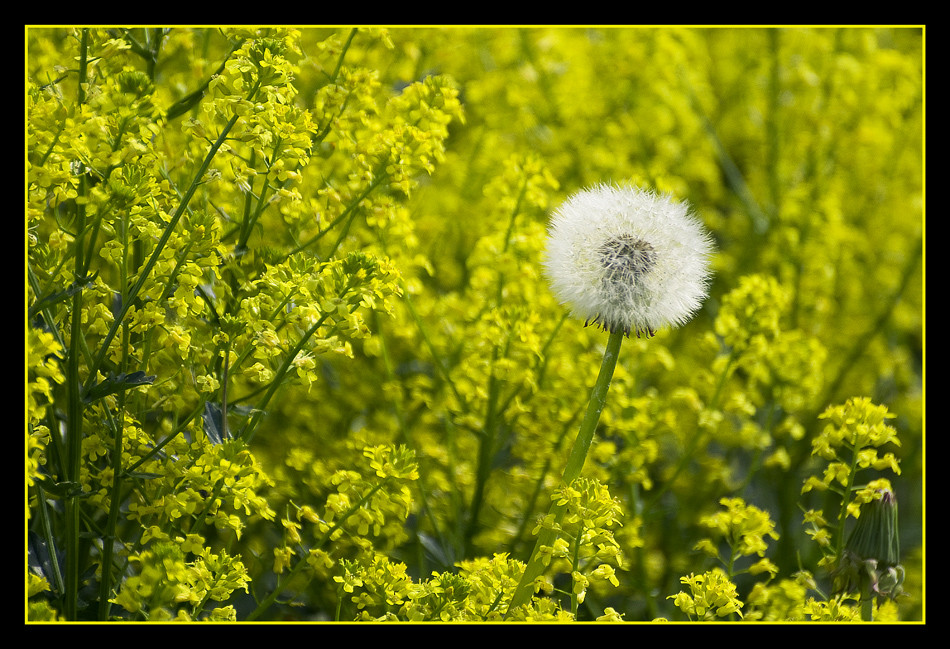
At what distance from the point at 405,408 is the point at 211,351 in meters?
0.81

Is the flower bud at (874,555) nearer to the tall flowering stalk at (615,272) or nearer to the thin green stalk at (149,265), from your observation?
the tall flowering stalk at (615,272)

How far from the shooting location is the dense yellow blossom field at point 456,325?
1233mm

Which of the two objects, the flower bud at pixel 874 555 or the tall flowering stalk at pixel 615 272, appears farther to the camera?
the flower bud at pixel 874 555

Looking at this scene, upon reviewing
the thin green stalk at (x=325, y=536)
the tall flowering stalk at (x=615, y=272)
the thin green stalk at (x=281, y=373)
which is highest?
the tall flowering stalk at (x=615, y=272)

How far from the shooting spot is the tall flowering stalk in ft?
4.06

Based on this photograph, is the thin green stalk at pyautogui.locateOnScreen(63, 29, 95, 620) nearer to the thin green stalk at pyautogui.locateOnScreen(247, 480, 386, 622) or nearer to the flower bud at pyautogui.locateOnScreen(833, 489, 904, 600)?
the thin green stalk at pyautogui.locateOnScreen(247, 480, 386, 622)

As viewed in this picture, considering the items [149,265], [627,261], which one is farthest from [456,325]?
[149,265]

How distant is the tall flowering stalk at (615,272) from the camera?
4.06ft

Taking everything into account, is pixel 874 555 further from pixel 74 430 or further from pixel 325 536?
pixel 74 430

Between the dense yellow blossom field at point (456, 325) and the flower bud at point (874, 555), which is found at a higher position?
the dense yellow blossom field at point (456, 325)

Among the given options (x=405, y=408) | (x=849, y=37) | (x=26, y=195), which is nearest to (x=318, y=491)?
(x=405, y=408)

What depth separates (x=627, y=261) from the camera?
4.21 ft

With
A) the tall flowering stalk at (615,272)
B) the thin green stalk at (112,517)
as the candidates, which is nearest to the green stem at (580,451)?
the tall flowering stalk at (615,272)

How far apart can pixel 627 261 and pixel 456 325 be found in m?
0.78
